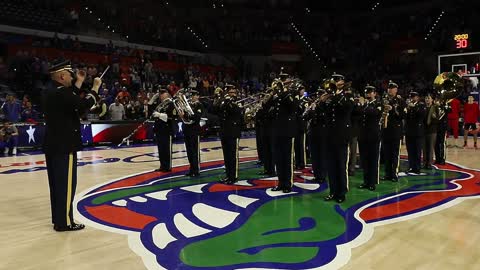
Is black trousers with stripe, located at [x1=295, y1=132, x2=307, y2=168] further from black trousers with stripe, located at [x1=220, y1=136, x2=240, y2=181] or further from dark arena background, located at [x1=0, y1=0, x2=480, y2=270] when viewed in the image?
black trousers with stripe, located at [x1=220, y1=136, x2=240, y2=181]

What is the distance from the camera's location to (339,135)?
20.0 feet

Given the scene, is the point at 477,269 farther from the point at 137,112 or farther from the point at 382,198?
the point at 137,112

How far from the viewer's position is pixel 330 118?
624 cm

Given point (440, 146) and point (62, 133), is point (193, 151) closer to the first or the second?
point (62, 133)

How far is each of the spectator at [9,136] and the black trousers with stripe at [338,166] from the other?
9634mm

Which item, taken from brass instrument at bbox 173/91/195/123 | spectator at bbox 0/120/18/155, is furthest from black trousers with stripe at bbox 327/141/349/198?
spectator at bbox 0/120/18/155

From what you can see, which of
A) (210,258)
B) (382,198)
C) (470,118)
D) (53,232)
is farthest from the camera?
(470,118)

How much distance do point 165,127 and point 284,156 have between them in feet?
10.3

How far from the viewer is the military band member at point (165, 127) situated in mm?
8953

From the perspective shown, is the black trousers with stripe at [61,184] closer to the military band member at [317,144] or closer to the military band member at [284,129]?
the military band member at [284,129]

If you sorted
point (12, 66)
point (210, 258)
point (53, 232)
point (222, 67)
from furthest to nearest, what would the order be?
point (222, 67) < point (12, 66) < point (53, 232) < point (210, 258)

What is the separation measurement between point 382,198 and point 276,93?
2170mm

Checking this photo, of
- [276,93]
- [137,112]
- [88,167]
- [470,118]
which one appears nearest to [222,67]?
[137,112]

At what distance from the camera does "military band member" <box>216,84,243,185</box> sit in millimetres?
7770
